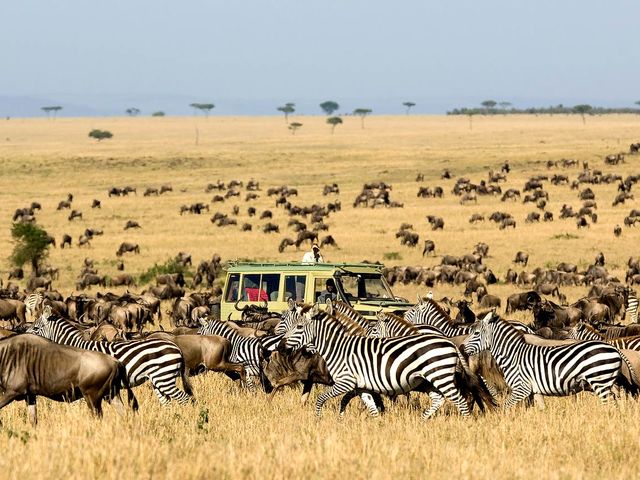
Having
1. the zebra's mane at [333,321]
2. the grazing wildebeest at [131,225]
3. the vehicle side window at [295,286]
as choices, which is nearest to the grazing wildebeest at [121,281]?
the grazing wildebeest at [131,225]

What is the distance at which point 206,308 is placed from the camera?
27953 millimetres

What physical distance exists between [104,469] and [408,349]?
4.50 meters

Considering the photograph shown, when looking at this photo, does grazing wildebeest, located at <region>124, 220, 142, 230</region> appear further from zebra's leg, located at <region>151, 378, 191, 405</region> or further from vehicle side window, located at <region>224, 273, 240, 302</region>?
zebra's leg, located at <region>151, 378, 191, 405</region>

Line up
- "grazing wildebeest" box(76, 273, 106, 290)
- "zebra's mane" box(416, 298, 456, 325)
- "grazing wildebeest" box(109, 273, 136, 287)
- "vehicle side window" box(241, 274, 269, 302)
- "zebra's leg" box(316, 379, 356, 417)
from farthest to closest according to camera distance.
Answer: "grazing wildebeest" box(109, 273, 136, 287) → "grazing wildebeest" box(76, 273, 106, 290) → "vehicle side window" box(241, 274, 269, 302) → "zebra's mane" box(416, 298, 456, 325) → "zebra's leg" box(316, 379, 356, 417)

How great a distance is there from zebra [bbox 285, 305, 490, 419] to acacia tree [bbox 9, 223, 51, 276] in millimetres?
32928

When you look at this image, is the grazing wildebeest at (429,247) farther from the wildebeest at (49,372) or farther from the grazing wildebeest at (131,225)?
the wildebeest at (49,372)

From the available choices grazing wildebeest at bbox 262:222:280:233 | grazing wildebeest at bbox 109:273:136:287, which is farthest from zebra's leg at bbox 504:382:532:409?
grazing wildebeest at bbox 262:222:280:233

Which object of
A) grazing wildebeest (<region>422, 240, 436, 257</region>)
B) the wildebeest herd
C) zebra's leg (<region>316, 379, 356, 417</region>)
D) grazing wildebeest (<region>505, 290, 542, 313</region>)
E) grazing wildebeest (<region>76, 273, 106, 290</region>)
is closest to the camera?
the wildebeest herd

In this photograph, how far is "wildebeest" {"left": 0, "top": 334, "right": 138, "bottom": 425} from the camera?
11.6 metres

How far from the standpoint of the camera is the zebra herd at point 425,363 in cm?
1261

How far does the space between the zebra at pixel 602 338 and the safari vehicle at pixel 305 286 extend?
3.12m

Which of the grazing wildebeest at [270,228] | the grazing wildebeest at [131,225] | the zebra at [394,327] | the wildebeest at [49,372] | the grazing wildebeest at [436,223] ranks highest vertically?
the wildebeest at [49,372]

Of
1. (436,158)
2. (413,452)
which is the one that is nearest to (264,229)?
(436,158)

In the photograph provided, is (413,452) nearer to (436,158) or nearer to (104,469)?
(104,469)
